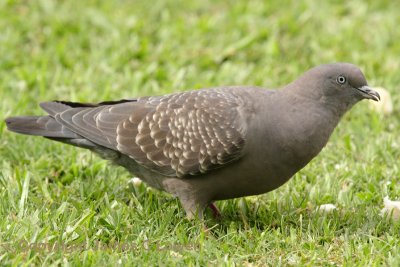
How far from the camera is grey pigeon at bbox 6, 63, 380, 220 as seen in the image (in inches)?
203

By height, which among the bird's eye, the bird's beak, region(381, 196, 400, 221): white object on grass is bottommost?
region(381, 196, 400, 221): white object on grass

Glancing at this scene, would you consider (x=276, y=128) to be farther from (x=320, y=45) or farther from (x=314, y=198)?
(x=320, y=45)

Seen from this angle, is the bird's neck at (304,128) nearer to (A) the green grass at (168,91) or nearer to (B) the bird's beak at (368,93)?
(B) the bird's beak at (368,93)

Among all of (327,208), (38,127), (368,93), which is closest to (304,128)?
(368,93)

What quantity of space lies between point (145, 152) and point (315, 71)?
1.32 meters

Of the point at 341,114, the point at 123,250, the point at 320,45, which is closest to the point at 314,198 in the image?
the point at 341,114

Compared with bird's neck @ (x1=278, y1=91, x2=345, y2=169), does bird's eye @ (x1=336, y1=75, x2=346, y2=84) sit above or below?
above

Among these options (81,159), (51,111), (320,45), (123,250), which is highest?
(320,45)

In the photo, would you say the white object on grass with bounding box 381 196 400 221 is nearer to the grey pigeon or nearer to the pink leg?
the grey pigeon

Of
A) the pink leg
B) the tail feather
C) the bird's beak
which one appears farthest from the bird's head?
the tail feather

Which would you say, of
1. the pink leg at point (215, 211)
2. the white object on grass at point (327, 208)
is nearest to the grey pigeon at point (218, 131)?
the pink leg at point (215, 211)

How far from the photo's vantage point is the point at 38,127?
5785 mm

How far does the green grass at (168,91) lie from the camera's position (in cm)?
483

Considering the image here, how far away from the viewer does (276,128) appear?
5145mm
